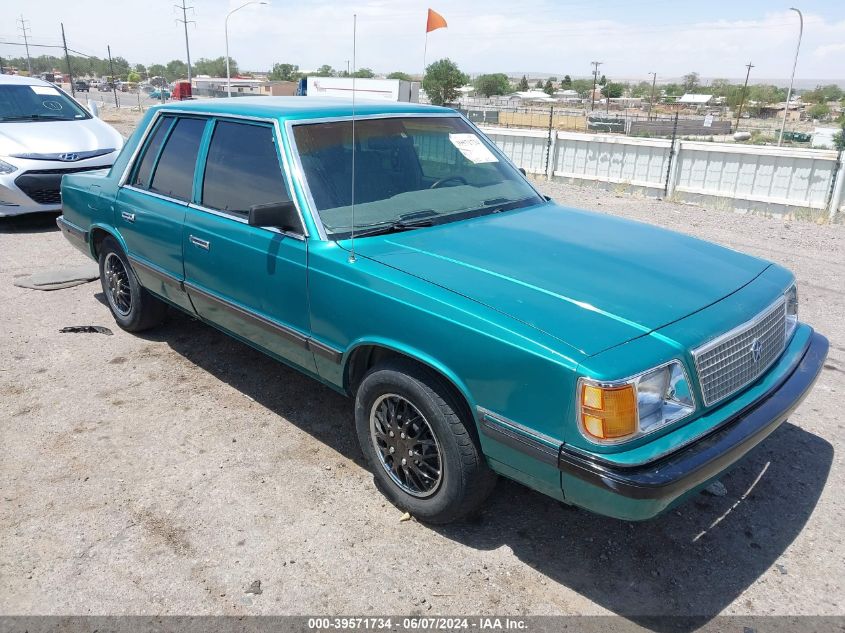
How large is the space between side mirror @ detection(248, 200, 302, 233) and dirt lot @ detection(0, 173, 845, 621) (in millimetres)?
1285

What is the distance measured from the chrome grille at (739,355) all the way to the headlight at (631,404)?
15 centimetres

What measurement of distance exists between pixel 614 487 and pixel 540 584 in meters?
0.73

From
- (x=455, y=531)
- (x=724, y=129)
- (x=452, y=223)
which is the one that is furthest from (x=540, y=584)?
(x=724, y=129)

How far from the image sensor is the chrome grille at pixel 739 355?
2.53 meters

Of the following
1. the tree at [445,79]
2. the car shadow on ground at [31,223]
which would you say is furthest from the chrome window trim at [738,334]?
the tree at [445,79]

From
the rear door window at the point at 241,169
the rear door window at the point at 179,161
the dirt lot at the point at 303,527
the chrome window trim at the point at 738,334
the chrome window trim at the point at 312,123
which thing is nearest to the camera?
the chrome window trim at the point at 738,334

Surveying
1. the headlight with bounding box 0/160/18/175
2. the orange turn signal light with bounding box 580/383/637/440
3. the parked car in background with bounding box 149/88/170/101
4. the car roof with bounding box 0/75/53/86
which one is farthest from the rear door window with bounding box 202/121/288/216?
the parked car in background with bounding box 149/88/170/101

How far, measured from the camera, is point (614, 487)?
7.43 ft

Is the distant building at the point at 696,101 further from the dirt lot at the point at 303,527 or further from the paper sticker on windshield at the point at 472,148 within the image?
the dirt lot at the point at 303,527

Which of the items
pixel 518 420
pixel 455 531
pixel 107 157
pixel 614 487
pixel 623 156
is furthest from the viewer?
pixel 623 156

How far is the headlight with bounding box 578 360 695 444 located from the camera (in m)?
2.28

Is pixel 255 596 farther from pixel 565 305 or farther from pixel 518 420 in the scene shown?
pixel 565 305

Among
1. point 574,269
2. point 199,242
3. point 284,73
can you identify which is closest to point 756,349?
point 574,269

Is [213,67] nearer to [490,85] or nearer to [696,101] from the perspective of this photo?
[490,85]
